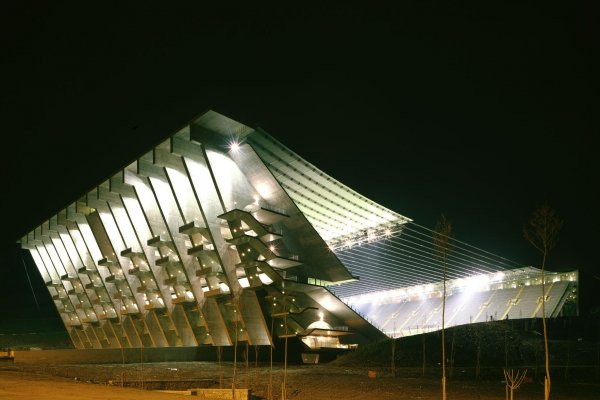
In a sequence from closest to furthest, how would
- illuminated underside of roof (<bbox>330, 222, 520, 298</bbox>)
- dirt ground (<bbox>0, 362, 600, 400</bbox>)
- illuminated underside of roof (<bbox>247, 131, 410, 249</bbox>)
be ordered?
1. dirt ground (<bbox>0, 362, 600, 400</bbox>)
2. illuminated underside of roof (<bbox>247, 131, 410, 249</bbox>)
3. illuminated underside of roof (<bbox>330, 222, 520, 298</bbox>)

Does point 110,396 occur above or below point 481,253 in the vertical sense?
below

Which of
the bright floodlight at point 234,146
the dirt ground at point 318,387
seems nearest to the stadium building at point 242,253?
the bright floodlight at point 234,146

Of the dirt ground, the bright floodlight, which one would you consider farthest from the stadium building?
the dirt ground

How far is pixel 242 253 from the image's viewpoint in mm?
35781

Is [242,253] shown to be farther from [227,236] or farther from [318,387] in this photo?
[318,387]

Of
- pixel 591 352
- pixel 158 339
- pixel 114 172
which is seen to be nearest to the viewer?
pixel 591 352

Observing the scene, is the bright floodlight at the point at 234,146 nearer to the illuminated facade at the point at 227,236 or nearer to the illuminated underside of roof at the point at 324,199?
the illuminated facade at the point at 227,236

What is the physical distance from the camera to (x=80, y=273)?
175ft

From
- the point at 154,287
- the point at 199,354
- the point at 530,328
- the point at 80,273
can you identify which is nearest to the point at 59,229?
the point at 80,273

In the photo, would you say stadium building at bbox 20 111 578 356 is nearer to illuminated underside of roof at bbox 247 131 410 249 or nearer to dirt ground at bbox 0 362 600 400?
illuminated underside of roof at bbox 247 131 410 249

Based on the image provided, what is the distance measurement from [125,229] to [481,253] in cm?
2904

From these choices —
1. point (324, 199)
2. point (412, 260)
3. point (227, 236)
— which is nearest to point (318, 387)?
point (227, 236)

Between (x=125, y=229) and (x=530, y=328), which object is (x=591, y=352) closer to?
(x=530, y=328)

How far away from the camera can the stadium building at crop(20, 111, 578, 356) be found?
35.7 metres
